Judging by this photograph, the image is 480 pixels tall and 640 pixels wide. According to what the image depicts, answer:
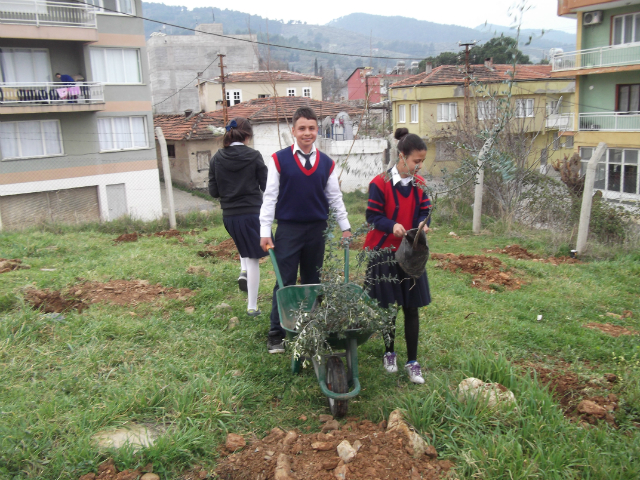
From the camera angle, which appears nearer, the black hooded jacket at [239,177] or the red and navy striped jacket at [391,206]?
the red and navy striped jacket at [391,206]

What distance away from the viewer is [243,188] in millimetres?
4836

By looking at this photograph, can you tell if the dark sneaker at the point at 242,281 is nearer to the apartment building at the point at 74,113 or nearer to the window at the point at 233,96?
the apartment building at the point at 74,113

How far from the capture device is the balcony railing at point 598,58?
19.2m

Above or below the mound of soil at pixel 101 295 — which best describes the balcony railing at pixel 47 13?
above

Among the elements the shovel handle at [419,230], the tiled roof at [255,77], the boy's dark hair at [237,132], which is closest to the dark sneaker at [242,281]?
the boy's dark hair at [237,132]

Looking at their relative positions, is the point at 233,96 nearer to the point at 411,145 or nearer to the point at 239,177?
the point at 239,177

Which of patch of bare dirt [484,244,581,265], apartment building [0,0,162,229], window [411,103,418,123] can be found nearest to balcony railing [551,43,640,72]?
window [411,103,418,123]

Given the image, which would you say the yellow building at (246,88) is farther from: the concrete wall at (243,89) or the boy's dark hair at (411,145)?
the boy's dark hair at (411,145)

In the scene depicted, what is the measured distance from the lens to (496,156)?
3.07 metres

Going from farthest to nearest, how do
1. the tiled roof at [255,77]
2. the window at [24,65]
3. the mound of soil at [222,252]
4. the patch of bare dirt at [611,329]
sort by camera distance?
1. the tiled roof at [255,77]
2. the window at [24,65]
3. the mound of soil at [222,252]
4. the patch of bare dirt at [611,329]

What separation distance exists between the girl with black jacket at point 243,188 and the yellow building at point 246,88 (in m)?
29.6

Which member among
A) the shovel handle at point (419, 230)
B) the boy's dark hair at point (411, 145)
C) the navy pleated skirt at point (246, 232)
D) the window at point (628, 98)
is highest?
the window at point (628, 98)

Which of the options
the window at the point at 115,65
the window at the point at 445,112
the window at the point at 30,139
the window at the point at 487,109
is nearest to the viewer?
the window at the point at 487,109

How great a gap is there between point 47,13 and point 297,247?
20465mm
